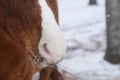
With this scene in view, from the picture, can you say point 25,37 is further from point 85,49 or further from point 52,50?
point 85,49

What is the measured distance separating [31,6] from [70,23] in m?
9.27

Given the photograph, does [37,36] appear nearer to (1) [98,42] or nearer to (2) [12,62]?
(2) [12,62]

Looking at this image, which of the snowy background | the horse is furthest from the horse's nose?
the snowy background

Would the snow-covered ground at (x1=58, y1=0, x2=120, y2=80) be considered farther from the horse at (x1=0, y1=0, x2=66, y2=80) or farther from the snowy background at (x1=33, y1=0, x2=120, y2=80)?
the horse at (x1=0, y1=0, x2=66, y2=80)

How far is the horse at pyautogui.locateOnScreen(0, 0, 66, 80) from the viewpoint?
2926 mm

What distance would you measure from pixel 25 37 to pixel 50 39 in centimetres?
19

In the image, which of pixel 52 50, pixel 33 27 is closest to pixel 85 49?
pixel 52 50

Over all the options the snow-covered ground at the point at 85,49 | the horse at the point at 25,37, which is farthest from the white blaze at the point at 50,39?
the snow-covered ground at the point at 85,49

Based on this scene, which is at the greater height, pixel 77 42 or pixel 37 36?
pixel 37 36

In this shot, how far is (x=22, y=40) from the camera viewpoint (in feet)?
9.74

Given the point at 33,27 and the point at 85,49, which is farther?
the point at 85,49

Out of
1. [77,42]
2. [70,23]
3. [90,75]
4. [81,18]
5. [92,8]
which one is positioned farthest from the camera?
[92,8]

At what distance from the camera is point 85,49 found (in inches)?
332

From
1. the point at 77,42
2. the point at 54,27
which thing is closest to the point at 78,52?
the point at 77,42
